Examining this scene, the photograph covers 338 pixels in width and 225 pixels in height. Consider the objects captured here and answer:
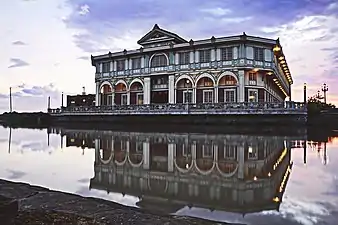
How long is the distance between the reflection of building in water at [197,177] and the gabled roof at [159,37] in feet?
129

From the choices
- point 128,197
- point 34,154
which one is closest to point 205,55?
point 34,154

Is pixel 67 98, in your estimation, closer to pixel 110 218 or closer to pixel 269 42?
pixel 269 42

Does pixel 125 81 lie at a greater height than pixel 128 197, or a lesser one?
greater

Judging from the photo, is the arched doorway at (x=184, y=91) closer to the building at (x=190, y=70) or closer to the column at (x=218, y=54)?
the building at (x=190, y=70)

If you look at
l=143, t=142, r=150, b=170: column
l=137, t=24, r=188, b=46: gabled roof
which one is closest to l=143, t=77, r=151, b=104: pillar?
l=137, t=24, r=188, b=46: gabled roof

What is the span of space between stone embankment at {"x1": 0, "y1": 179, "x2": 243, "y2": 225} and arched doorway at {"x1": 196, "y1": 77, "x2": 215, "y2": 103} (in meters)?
45.2

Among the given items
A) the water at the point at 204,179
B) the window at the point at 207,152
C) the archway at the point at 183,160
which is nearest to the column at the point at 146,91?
the window at the point at 207,152

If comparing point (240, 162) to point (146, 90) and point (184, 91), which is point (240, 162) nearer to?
point (184, 91)

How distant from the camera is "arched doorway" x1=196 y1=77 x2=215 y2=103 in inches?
2018

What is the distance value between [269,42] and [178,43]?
1445 centimetres

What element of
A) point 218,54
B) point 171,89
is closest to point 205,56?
point 218,54

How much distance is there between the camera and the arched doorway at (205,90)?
51.2 meters

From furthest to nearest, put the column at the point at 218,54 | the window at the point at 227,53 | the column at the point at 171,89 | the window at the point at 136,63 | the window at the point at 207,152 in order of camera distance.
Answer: the window at the point at 136,63 < the column at the point at 171,89 < the column at the point at 218,54 < the window at the point at 227,53 < the window at the point at 207,152

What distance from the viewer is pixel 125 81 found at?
195 feet
